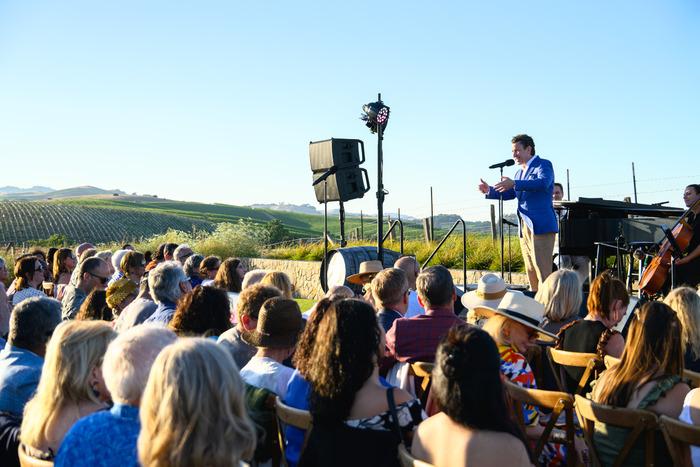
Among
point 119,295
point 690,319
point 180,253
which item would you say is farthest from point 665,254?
point 180,253

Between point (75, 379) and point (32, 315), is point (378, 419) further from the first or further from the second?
point (32, 315)

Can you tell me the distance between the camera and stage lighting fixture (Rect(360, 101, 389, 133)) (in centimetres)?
808

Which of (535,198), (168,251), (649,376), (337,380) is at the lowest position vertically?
(649,376)

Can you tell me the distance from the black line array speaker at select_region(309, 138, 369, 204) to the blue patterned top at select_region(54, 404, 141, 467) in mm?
7664

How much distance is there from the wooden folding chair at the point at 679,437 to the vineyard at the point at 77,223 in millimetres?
37373

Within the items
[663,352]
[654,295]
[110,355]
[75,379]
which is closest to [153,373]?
[110,355]

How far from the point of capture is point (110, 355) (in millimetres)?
2082

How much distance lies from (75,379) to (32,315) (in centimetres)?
93

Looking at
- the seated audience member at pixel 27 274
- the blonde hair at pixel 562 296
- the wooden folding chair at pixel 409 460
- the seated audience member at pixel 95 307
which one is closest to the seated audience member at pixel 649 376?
the wooden folding chair at pixel 409 460

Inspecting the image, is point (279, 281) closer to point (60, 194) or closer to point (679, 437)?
point (679, 437)

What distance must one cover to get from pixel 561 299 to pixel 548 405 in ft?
4.88

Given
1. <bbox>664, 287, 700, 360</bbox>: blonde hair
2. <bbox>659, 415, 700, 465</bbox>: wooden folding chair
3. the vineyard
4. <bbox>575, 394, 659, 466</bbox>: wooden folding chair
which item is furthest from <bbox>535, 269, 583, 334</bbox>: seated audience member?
the vineyard

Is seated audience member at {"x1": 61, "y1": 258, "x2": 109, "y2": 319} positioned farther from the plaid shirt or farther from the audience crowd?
the plaid shirt

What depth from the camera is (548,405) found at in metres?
2.54
